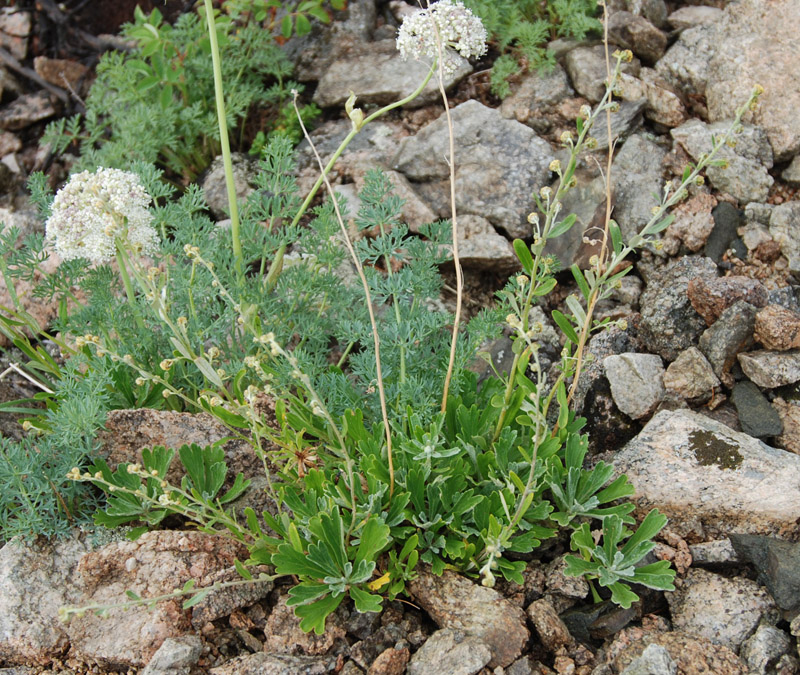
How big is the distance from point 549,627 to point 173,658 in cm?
136

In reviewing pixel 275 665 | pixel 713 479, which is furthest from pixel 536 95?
pixel 275 665

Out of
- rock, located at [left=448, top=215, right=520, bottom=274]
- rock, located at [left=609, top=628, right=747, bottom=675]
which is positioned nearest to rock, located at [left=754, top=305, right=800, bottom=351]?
rock, located at [left=448, top=215, right=520, bottom=274]

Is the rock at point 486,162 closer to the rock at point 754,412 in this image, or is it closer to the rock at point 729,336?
the rock at point 729,336

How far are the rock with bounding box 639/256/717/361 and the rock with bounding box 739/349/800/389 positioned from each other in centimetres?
32

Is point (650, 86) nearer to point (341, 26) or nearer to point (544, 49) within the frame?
point (544, 49)

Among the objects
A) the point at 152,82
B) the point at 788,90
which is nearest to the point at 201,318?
the point at 152,82

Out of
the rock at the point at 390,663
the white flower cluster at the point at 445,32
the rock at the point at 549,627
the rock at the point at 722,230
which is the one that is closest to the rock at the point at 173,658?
the rock at the point at 390,663

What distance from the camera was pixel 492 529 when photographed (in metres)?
2.69

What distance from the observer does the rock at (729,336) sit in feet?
12.0

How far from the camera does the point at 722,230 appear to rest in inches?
170

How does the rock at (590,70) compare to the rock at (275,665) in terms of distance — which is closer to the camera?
the rock at (275,665)

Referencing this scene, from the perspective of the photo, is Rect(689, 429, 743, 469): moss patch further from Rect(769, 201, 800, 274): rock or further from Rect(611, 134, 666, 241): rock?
Rect(611, 134, 666, 241): rock

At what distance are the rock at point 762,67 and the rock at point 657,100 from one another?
231 mm

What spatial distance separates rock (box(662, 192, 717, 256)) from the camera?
429 cm
